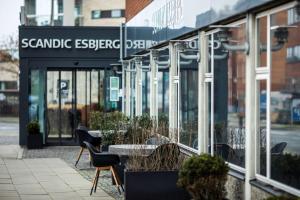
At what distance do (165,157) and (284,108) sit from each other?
276 centimetres

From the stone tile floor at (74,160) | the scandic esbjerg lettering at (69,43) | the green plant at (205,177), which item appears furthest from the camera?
the scandic esbjerg lettering at (69,43)

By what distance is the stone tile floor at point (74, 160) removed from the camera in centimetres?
1344

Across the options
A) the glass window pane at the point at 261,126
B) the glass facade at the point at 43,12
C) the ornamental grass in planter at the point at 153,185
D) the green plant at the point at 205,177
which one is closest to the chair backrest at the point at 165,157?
the ornamental grass in planter at the point at 153,185

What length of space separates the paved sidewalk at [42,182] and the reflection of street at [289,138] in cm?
429

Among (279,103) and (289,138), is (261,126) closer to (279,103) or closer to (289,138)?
(279,103)

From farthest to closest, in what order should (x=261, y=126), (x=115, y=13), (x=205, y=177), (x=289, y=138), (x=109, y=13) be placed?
1. (x=109, y=13)
2. (x=115, y=13)
3. (x=261, y=126)
4. (x=205, y=177)
5. (x=289, y=138)

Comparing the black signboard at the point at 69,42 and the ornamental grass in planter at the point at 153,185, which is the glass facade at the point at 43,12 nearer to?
the black signboard at the point at 69,42

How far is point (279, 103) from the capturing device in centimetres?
860

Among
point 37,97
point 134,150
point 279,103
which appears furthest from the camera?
point 37,97

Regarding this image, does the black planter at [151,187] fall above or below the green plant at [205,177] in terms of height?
below

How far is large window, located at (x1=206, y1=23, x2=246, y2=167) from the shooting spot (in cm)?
1009

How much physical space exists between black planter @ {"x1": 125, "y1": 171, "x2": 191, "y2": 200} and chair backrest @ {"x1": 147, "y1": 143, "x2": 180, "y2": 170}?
408mm

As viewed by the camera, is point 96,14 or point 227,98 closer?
point 227,98

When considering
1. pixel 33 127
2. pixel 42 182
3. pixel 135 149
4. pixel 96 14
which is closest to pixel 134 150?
pixel 135 149
